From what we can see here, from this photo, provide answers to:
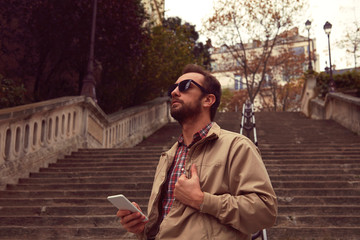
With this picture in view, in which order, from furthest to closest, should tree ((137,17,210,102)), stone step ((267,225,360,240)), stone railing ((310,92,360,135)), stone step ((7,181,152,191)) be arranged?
1. tree ((137,17,210,102))
2. stone railing ((310,92,360,135))
3. stone step ((7,181,152,191))
4. stone step ((267,225,360,240))

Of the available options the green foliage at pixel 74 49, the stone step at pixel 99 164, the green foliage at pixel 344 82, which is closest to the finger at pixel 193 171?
the stone step at pixel 99 164

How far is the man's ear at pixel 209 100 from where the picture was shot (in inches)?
68.4

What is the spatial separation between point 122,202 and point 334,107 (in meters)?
13.7

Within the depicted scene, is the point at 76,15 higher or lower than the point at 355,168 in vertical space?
higher

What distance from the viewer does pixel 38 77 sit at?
1007 centimetres

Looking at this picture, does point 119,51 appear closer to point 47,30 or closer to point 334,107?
point 47,30

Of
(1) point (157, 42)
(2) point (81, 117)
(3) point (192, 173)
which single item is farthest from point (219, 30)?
(3) point (192, 173)

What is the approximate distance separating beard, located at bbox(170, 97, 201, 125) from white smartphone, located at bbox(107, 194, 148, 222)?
0.52 meters

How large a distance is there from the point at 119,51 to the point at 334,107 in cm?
931

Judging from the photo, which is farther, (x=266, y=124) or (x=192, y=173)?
(x=266, y=124)

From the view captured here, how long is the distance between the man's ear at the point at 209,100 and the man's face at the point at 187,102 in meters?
0.03

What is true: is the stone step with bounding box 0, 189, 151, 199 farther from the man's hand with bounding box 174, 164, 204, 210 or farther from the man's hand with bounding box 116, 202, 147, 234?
the man's hand with bounding box 174, 164, 204, 210

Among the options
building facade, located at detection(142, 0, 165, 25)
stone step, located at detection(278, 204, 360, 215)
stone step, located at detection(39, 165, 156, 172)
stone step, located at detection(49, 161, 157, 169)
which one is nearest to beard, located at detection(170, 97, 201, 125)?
stone step, located at detection(278, 204, 360, 215)

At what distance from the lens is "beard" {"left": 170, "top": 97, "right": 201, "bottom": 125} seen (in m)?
1.68
